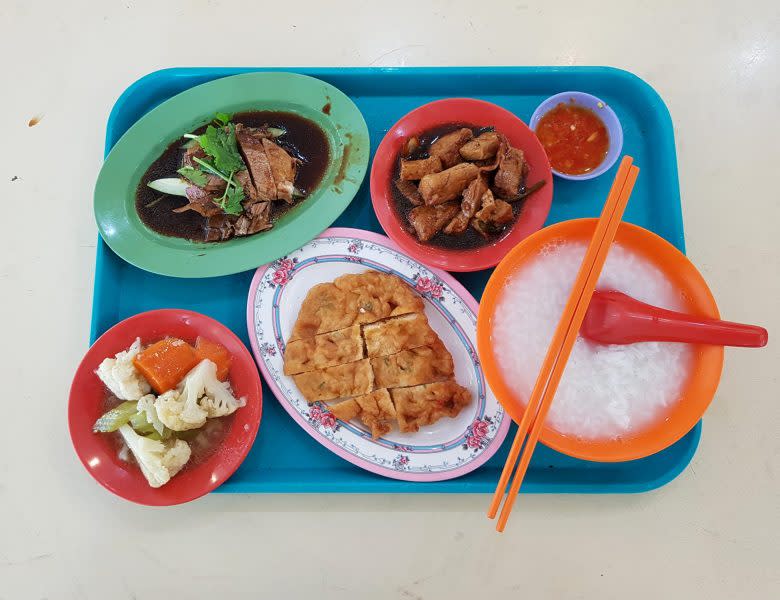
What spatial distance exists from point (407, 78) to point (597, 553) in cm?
218

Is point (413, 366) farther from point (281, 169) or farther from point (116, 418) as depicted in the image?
point (116, 418)

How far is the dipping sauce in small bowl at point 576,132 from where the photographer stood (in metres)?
2.43

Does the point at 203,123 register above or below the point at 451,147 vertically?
above

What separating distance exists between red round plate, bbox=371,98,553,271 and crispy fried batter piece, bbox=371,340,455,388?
35 centimetres

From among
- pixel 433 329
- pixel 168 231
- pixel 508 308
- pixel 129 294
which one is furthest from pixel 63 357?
pixel 508 308

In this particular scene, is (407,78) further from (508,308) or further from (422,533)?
(422,533)

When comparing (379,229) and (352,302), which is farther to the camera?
(379,229)

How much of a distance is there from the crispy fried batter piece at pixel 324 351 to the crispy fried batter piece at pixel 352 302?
0.03 m

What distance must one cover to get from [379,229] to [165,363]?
3.37 feet

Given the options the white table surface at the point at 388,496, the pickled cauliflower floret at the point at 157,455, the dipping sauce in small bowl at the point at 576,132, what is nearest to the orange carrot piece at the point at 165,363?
the pickled cauliflower floret at the point at 157,455

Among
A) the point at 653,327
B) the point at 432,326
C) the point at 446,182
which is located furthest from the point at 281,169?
the point at 653,327

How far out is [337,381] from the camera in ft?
7.53

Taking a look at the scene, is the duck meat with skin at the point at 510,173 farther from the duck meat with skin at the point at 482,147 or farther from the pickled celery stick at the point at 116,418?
the pickled celery stick at the point at 116,418

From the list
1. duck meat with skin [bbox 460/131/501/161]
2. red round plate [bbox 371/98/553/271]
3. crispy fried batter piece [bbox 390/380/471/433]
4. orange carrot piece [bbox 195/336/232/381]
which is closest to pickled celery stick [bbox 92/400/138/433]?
orange carrot piece [bbox 195/336/232/381]
